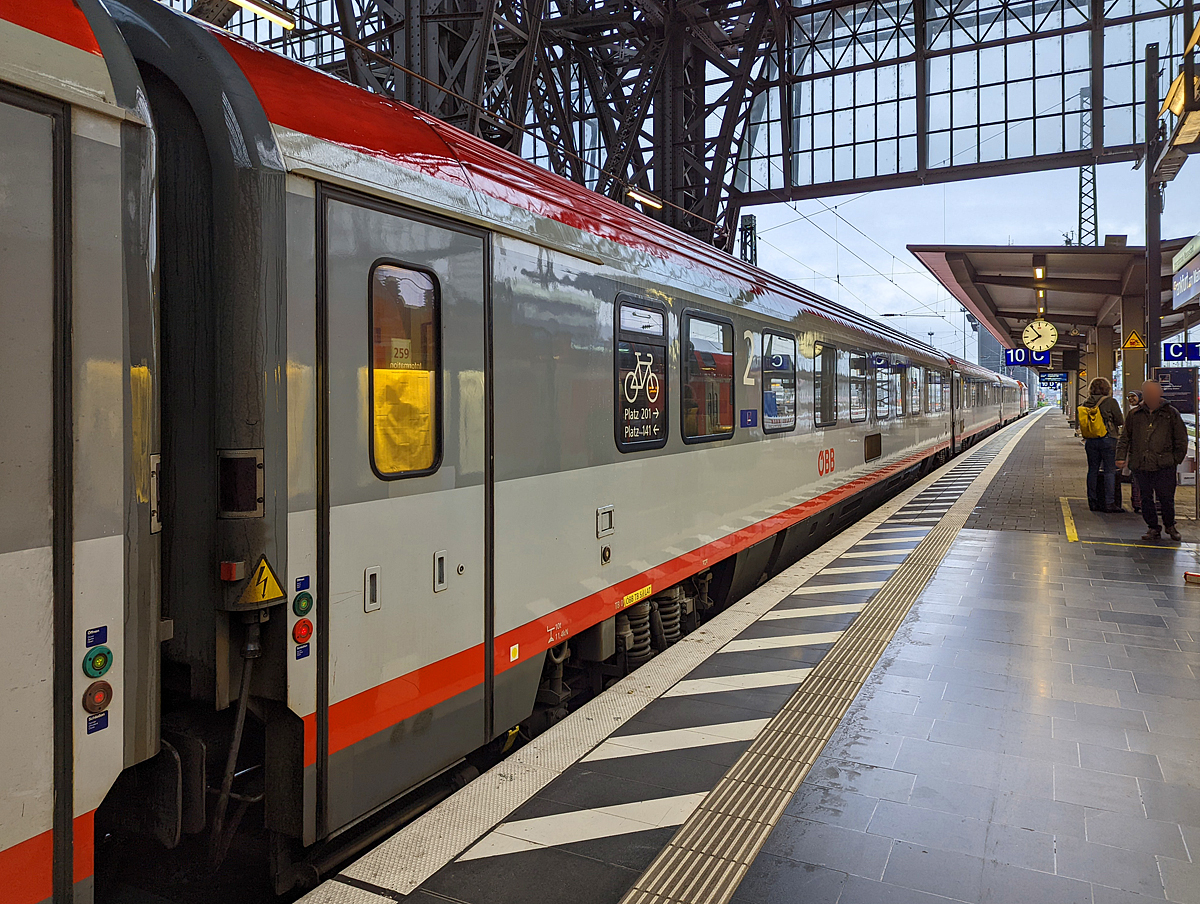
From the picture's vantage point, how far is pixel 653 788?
12.2ft

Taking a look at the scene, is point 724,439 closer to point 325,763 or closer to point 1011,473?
point 325,763

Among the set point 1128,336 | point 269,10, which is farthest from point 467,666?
point 1128,336

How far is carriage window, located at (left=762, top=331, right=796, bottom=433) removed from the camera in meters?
7.56

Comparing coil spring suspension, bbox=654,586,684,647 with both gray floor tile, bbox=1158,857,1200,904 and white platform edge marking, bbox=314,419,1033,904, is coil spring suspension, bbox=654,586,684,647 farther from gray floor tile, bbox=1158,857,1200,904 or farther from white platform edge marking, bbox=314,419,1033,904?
gray floor tile, bbox=1158,857,1200,904

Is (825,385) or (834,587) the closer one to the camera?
(834,587)

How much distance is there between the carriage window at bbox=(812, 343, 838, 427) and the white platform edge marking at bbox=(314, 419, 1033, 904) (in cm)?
339

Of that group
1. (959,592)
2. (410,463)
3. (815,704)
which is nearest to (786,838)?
(815,704)

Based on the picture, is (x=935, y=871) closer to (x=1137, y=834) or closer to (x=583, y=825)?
(x=1137, y=834)

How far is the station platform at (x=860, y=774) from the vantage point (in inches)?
120

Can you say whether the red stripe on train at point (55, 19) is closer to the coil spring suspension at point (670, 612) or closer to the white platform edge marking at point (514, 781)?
the white platform edge marking at point (514, 781)

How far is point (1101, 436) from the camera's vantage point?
1198 centimetres

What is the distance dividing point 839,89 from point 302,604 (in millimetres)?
26409

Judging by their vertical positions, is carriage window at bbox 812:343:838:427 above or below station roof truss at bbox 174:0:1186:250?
below

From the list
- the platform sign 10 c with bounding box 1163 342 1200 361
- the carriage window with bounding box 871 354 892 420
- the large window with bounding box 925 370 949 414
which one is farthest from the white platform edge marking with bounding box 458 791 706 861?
the large window with bounding box 925 370 949 414
